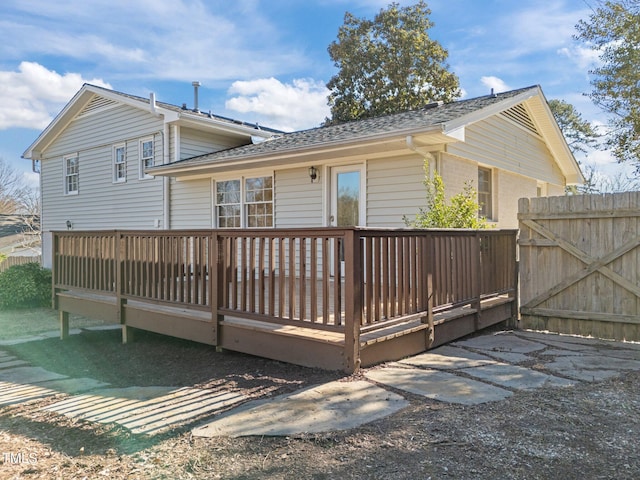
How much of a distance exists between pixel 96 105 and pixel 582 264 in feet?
42.3

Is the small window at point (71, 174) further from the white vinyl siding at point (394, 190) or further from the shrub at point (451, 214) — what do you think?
the shrub at point (451, 214)

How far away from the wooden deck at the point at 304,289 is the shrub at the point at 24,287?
146 inches

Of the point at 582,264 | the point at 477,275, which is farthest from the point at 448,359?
the point at 582,264

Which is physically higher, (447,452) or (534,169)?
(534,169)

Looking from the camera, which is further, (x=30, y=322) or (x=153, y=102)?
(x=153, y=102)

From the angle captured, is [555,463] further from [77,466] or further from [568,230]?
[568,230]

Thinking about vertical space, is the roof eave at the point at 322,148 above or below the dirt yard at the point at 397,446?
above

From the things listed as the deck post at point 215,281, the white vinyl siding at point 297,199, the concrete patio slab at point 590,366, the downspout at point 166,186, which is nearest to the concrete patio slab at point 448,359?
the concrete patio slab at point 590,366

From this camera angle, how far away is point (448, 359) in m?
4.19

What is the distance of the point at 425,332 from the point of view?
4387 millimetres

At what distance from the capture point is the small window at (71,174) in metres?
13.8

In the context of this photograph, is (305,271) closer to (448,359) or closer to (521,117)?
(448,359)

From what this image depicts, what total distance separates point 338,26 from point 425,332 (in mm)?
20946

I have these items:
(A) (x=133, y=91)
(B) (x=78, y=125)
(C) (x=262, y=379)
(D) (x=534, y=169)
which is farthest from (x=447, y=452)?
(B) (x=78, y=125)
